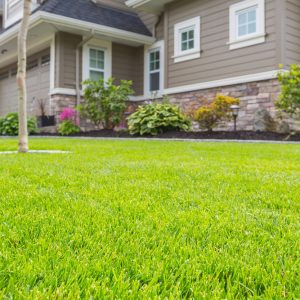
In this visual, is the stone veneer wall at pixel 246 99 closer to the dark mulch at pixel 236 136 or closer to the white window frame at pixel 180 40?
the dark mulch at pixel 236 136

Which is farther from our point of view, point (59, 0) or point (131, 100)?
point (131, 100)

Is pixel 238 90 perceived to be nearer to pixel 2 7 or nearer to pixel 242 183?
pixel 242 183

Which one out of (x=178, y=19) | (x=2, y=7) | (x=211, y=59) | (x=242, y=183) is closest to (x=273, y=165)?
(x=242, y=183)

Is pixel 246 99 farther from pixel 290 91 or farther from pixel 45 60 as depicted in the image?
pixel 45 60

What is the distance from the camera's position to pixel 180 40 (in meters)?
11.0

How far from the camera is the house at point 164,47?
8.87 m

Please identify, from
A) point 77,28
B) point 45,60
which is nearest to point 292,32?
→ point 77,28

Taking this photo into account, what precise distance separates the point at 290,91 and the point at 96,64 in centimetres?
660

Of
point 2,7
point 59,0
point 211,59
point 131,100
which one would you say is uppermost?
point 2,7

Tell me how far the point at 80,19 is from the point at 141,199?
9876 millimetres

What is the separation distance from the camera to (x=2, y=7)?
15250mm

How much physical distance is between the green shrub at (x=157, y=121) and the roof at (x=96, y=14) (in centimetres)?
368

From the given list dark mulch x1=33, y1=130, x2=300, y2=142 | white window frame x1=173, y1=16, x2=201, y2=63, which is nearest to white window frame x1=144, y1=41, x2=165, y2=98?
white window frame x1=173, y1=16, x2=201, y2=63

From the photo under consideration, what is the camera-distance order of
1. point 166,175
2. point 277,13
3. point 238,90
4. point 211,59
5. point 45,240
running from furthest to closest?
point 211,59 < point 238,90 < point 277,13 < point 166,175 < point 45,240
